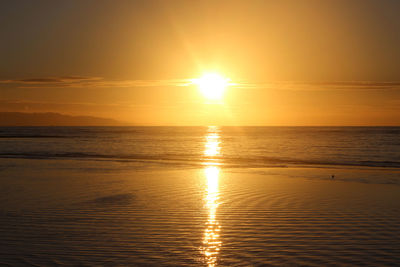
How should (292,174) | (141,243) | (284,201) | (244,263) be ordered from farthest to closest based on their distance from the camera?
(292,174), (284,201), (141,243), (244,263)

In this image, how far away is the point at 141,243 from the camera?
22.3 ft

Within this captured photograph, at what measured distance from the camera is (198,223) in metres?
8.13

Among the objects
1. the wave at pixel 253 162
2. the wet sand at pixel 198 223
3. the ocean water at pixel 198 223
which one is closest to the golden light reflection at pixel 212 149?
the wave at pixel 253 162

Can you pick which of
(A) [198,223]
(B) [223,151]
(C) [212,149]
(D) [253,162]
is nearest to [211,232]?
(A) [198,223]

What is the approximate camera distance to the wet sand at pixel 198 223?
6.11 metres

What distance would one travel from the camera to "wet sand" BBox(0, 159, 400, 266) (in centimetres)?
611

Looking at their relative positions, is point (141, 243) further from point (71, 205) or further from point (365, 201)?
point (365, 201)

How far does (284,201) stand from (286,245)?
13.2 ft

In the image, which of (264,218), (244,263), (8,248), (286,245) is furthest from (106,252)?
(264,218)

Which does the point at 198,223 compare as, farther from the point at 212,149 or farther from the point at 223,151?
the point at 212,149

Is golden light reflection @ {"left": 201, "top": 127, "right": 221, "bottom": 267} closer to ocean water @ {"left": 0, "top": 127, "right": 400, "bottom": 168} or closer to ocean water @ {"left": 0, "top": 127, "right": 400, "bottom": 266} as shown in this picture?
ocean water @ {"left": 0, "top": 127, "right": 400, "bottom": 266}

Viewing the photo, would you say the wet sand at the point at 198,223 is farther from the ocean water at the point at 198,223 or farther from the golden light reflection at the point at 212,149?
the golden light reflection at the point at 212,149

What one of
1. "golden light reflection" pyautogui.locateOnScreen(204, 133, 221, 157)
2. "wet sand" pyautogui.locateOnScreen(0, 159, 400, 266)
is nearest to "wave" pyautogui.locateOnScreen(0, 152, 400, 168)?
"golden light reflection" pyautogui.locateOnScreen(204, 133, 221, 157)

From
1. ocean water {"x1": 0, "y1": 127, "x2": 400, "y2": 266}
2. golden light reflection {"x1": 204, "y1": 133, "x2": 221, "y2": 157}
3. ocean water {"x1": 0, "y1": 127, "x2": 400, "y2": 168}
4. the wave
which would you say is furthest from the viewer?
golden light reflection {"x1": 204, "y1": 133, "x2": 221, "y2": 157}
